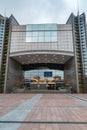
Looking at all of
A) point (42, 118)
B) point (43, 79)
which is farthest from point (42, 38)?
point (42, 118)

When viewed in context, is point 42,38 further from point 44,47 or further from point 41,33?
point 44,47

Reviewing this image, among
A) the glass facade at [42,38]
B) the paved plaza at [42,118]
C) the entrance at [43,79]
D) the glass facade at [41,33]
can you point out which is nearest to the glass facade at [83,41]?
the glass facade at [42,38]

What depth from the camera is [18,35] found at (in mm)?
48094

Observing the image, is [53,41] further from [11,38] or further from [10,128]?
[10,128]

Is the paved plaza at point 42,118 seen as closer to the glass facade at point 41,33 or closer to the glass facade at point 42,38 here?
the glass facade at point 42,38

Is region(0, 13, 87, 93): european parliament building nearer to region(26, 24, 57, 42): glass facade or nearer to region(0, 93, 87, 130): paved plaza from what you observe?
region(26, 24, 57, 42): glass facade

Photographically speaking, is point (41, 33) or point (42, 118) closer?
point (42, 118)

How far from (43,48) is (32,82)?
16.5 m

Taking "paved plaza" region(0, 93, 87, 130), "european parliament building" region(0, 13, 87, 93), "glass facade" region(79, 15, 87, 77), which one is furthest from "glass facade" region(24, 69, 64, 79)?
"paved plaza" region(0, 93, 87, 130)

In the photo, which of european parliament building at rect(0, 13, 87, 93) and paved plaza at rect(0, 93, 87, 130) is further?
european parliament building at rect(0, 13, 87, 93)

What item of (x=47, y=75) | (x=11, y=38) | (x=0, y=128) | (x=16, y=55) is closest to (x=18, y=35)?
(x=11, y=38)

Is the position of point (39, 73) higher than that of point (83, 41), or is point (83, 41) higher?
point (83, 41)

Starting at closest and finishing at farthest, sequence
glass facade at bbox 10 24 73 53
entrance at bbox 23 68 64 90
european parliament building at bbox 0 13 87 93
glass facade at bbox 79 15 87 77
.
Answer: european parliament building at bbox 0 13 87 93 < glass facade at bbox 10 24 73 53 < glass facade at bbox 79 15 87 77 < entrance at bbox 23 68 64 90

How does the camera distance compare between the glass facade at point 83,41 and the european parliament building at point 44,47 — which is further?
the glass facade at point 83,41
